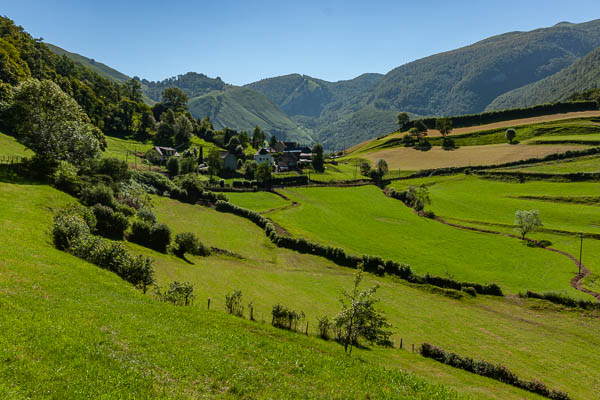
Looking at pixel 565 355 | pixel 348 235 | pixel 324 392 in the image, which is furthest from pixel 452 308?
pixel 324 392

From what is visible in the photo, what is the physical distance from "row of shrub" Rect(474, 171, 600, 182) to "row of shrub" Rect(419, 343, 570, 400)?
108 meters

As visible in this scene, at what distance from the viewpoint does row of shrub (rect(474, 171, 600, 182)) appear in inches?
4117

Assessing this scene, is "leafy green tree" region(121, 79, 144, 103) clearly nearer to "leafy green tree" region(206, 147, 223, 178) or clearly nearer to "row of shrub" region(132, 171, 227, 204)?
"leafy green tree" region(206, 147, 223, 178)

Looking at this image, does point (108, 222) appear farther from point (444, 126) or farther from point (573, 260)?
point (444, 126)

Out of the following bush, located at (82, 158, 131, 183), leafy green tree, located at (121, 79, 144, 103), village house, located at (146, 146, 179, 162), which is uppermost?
leafy green tree, located at (121, 79, 144, 103)

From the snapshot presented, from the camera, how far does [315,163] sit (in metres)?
149

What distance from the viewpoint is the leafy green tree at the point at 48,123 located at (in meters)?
53.3

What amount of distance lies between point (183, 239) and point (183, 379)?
3822cm

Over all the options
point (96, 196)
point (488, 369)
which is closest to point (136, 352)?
point (488, 369)

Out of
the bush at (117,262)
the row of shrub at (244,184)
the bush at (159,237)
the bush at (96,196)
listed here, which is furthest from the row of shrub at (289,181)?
the bush at (117,262)

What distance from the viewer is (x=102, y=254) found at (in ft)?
104

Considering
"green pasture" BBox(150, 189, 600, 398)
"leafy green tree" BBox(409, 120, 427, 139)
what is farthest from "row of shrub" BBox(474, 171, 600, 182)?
"green pasture" BBox(150, 189, 600, 398)

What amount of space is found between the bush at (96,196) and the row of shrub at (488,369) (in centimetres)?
Answer: 4987

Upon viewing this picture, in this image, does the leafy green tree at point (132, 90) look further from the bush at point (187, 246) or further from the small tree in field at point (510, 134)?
the small tree in field at point (510, 134)
